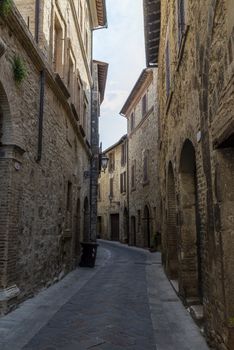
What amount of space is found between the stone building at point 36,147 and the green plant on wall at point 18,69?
2cm

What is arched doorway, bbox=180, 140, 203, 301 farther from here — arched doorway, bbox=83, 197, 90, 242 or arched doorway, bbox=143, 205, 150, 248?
arched doorway, bbox=143, 205, 150, 248

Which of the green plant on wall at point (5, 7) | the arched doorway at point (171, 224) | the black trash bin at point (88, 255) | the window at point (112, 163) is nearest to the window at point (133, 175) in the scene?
the window at point (112, 163)

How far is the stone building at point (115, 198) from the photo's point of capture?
88.3 feet

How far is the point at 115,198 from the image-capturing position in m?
29.7

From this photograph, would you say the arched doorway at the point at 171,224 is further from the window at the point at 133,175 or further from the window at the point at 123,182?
the window at the point at 123,182

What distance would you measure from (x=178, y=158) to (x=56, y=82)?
145 inches

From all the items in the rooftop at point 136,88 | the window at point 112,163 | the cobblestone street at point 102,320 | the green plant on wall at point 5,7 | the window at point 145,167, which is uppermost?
the rooftop at point 136,88

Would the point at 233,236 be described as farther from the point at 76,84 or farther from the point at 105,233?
the point at 105,233

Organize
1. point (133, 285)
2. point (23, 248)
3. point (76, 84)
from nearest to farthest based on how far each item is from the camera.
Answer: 1. point (23, 248)
2. point (133, 285)
3. point (76, 84)

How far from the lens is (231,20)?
3240 mm

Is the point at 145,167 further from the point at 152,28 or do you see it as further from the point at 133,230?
the point at 152,28

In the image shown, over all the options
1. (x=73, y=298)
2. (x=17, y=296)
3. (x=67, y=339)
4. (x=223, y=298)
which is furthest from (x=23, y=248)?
(x=223, y=298)

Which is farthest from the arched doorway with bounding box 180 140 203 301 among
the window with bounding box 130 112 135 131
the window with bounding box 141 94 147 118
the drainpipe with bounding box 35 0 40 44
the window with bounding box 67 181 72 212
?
the window with bounding box 130 112 135 131

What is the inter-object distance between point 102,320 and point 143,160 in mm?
16648
